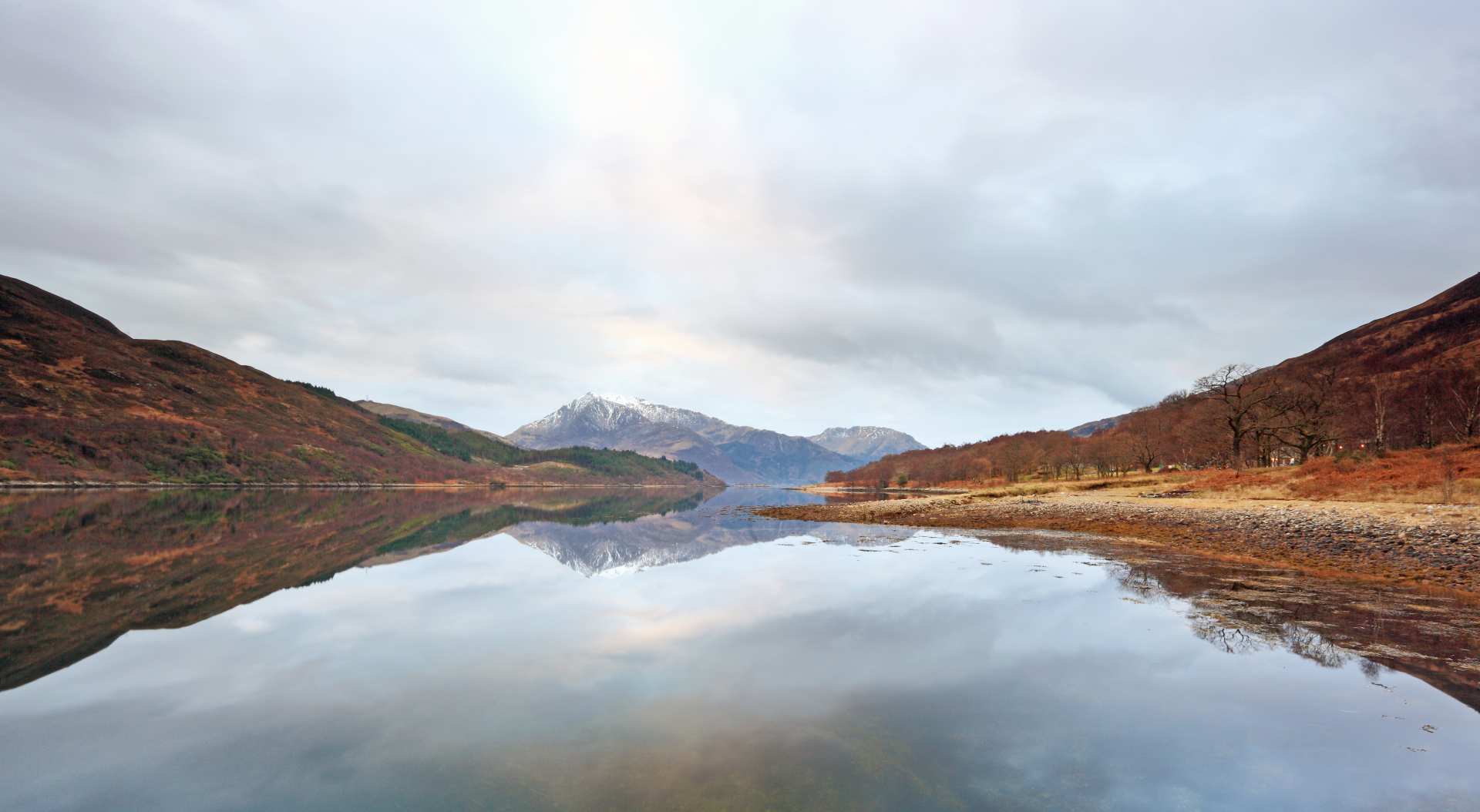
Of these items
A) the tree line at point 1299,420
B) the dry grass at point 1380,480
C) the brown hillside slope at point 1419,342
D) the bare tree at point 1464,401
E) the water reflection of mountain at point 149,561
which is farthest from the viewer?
the brown hillside slope at point 1419,342

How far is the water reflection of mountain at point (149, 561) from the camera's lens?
14133 mm

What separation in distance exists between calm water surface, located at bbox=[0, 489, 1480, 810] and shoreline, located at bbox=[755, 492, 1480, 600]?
4.51 meters

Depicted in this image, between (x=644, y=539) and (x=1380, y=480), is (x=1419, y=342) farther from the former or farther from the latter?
(x=644, y=539)

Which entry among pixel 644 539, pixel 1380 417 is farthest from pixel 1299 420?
pixel 644 539

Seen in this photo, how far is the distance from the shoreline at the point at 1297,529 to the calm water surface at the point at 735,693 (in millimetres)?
4506

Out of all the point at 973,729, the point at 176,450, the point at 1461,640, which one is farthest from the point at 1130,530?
the point at 176,450

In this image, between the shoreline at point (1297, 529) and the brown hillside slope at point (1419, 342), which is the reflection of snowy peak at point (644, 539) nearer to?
the shoreline at point (1297, 529)

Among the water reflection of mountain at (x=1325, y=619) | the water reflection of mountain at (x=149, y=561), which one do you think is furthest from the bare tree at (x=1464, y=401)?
the water reflection of mountain at (x=149, y=561)

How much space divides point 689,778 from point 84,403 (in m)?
226

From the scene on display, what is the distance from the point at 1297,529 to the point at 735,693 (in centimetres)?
3533

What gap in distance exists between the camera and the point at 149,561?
1001 inches

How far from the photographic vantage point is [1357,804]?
21.2 feet

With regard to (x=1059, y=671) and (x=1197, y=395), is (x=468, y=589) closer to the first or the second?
(x=1059, y=671)

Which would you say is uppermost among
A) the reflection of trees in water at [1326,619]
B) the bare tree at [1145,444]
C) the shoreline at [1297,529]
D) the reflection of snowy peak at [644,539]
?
the bare tree at [1145,444]
